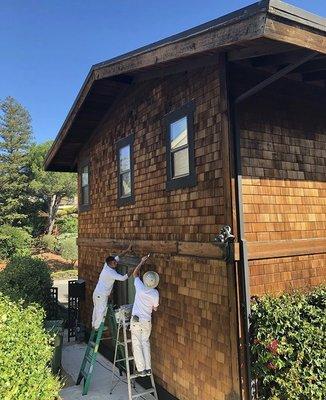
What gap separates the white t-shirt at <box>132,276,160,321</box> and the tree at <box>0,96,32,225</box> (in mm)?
30271

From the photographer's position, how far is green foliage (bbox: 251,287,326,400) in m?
4.92

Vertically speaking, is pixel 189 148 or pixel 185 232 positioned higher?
pixel 189 148

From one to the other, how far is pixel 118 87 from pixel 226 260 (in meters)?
5.46

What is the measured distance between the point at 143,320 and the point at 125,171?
369 cm

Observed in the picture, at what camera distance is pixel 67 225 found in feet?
126

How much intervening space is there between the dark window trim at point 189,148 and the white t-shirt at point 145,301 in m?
1.92

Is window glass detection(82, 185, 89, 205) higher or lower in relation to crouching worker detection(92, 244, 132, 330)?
higher

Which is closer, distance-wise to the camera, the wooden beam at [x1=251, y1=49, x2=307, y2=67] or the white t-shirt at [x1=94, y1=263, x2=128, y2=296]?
the wooden beam at [x1=251, y1=49, x2=307, y2=67]

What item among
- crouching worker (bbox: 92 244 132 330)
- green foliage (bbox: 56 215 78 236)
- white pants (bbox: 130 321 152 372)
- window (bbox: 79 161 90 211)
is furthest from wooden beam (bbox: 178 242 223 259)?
green foliage (bbox: 56 215 78 236)

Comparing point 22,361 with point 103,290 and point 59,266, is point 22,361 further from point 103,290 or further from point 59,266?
point 59,266

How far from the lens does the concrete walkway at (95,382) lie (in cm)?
757

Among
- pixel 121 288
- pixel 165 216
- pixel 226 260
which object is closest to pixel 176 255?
pixel 165 216

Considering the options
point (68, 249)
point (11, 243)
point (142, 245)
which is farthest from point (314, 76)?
point (11, 243)

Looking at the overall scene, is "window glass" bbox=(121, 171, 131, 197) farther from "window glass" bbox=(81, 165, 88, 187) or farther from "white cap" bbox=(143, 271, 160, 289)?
"window glass" bbox=(81, 165, 88, 187)
